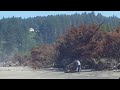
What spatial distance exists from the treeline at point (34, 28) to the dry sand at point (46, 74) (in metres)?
0.37

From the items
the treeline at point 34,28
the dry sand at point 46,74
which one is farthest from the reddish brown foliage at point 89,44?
the dry sand at point 46,74

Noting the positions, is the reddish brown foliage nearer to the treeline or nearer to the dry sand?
the treeline

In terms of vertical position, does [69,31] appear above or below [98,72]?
above

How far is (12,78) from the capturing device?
536 cm

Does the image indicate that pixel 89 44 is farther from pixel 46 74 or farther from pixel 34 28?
pixel 46 74

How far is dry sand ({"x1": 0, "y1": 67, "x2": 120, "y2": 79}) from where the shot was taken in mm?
5508

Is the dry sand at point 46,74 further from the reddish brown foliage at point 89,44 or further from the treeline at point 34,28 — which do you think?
the reddish brown foliage at point 89,44

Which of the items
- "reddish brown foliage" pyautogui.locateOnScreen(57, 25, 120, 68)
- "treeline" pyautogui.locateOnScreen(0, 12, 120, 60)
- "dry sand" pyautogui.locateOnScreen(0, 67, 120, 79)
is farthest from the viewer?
"reddish brown foliage" pyautogui.locateOnScreen(57, 25, 120, 68)

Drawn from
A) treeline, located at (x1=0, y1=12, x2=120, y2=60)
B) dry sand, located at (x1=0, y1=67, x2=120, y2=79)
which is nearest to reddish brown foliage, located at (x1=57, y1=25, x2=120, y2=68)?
treeline, located at (x1=0, y1=12, x2=120, y2=60)

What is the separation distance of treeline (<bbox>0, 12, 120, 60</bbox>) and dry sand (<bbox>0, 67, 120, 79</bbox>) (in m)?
0.37

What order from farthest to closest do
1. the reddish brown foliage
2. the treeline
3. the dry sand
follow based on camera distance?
the reddish brown foliage
the treeline
the dry sand

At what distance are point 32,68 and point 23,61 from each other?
0.28 metres
